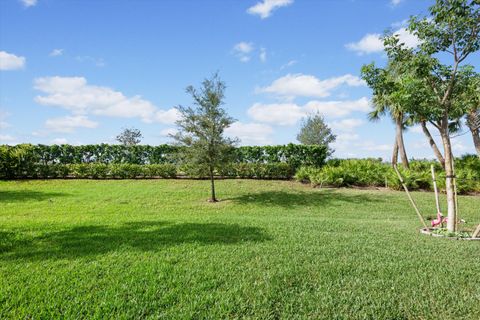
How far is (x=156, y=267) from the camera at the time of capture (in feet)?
11.2

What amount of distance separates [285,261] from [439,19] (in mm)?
6111

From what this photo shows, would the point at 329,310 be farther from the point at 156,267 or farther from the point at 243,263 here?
the point at 156,267

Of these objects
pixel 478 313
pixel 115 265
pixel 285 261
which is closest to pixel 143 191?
pixel 115 265

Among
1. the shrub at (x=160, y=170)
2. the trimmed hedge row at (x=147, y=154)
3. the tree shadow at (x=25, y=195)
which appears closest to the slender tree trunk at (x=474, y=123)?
the trimmed hedge row at (x=147, y=154)

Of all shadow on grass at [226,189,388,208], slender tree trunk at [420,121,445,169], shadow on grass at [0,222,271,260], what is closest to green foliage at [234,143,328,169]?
shadow on grass at [226,189,388,208]

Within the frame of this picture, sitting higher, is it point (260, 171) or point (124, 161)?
point (124, 161)

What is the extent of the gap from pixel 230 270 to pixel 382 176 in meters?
12.1

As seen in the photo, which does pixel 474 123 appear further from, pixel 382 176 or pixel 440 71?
pixel 440 71

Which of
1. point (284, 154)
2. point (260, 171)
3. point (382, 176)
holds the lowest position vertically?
point (382, 176)

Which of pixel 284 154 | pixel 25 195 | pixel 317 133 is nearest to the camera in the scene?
pixel 25 195

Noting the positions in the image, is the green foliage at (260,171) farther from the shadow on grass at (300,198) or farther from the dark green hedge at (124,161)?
the shadow on grass at (300,198)

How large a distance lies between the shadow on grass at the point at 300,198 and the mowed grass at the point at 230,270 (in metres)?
3.59

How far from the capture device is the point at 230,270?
3350 mm

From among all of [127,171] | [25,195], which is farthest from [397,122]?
[25,195]
